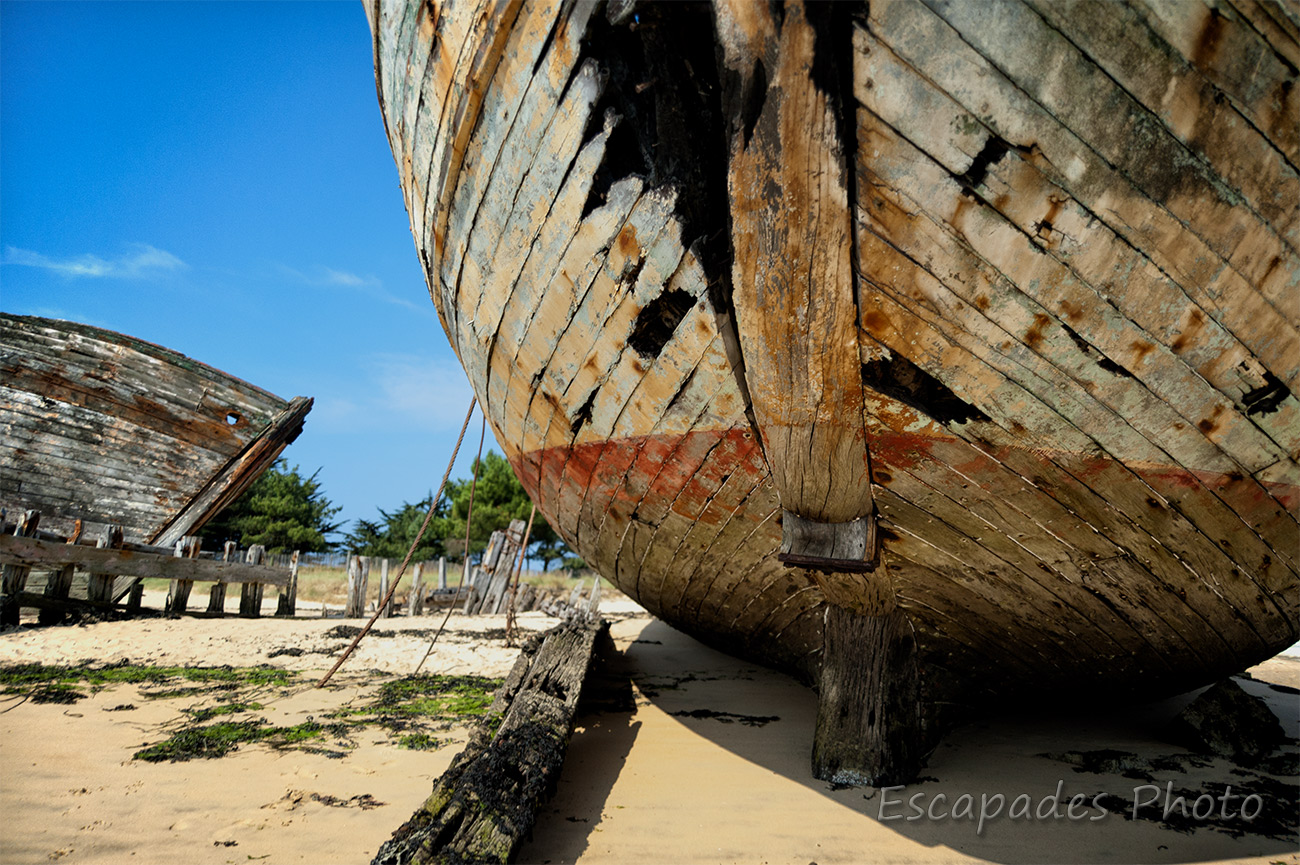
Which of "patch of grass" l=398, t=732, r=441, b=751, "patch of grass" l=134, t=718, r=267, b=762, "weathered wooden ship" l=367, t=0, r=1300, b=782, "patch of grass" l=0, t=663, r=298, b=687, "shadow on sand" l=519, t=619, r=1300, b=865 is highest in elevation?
"weathered wooden ship" l=367, t=0, r=1300, b=782

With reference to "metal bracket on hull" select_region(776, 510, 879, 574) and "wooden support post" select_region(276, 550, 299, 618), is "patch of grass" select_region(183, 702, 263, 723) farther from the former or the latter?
"wooden support post" select_region(276, 550, 299, 618)

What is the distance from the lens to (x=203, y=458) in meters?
7.90

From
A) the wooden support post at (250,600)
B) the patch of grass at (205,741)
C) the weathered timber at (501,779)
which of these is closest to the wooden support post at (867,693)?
the weathered timber at (501,779)

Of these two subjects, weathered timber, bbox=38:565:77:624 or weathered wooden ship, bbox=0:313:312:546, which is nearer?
weathered timber, bbox=38:565:77:624

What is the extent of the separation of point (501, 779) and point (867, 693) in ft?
4.35

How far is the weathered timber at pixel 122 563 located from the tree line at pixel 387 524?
41.8ft

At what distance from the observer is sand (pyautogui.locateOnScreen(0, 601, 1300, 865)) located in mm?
2041

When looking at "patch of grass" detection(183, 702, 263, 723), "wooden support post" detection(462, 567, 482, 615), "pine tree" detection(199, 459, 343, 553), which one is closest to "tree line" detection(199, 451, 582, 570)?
"pine tree" detection(199, 459, 343, 553)

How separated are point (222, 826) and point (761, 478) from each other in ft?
6.34

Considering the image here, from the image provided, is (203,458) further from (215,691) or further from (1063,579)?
(1063,579)

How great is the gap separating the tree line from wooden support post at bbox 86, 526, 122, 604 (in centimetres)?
1390

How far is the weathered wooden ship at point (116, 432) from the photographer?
7.39 m

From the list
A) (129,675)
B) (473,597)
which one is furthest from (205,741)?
(473,597)

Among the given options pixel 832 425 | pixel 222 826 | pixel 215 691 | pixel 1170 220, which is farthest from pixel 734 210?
pixel 215 691
